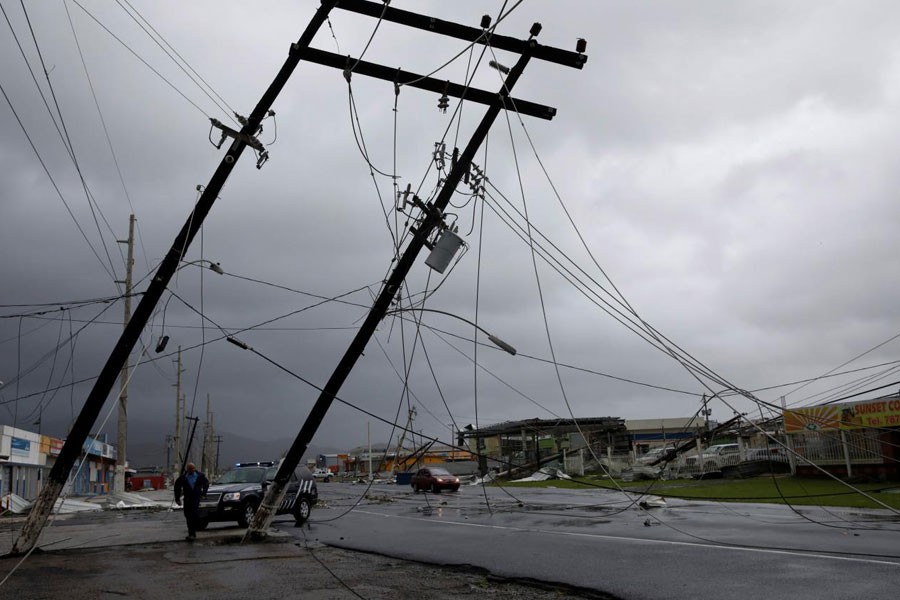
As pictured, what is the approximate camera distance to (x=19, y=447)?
43.1m

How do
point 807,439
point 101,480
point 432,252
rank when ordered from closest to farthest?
point 432,252, point 807,439, point 101,480

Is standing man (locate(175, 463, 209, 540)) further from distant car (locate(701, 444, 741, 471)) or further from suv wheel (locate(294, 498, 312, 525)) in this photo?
distant car (locate(701, 444, 741, 471))

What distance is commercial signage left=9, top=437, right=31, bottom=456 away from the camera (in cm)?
4134

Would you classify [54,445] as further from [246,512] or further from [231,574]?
→ [231,574]

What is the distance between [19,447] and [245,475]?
2866 centimetres

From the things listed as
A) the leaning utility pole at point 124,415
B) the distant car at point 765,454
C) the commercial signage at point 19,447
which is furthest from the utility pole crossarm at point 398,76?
the commercial signage at point 19,447

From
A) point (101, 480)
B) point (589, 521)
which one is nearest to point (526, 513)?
point (589, 521)

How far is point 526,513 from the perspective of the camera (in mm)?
22312

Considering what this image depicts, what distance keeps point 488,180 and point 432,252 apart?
1.76 metres

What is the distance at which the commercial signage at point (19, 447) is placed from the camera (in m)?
41.3

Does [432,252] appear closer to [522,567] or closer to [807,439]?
[522,567]

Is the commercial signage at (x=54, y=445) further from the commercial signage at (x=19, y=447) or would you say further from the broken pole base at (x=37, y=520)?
the broken pole base at (x=37, y=520)

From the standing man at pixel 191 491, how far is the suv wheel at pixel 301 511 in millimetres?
3560

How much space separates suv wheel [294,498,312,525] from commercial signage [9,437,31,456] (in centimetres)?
2771
